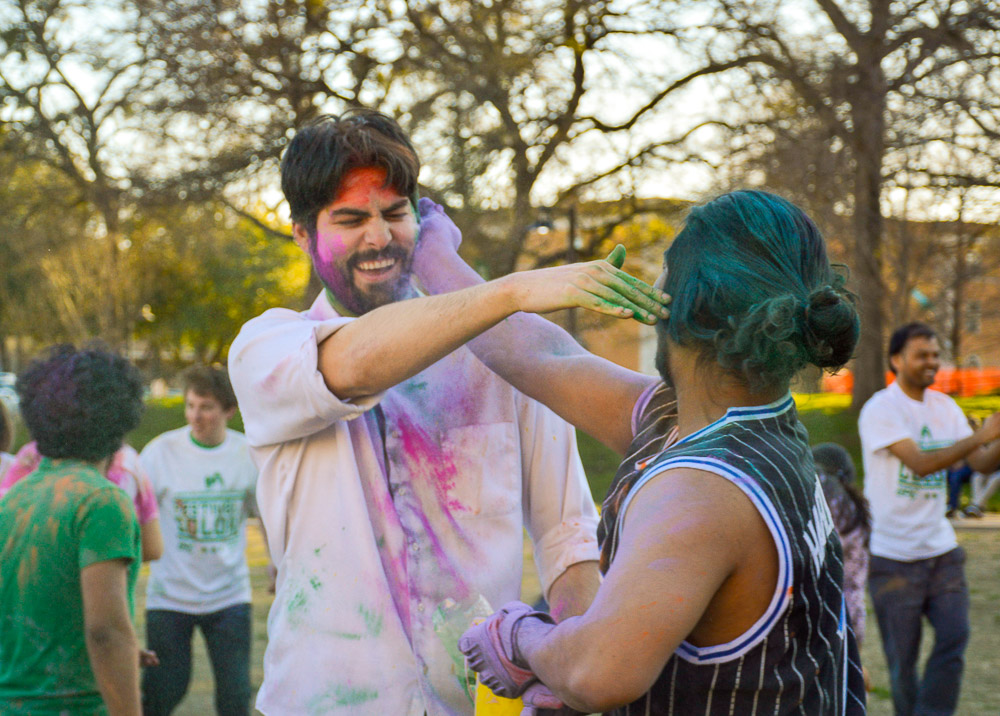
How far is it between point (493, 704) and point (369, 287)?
906mm

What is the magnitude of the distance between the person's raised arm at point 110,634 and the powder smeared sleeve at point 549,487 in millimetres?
1190

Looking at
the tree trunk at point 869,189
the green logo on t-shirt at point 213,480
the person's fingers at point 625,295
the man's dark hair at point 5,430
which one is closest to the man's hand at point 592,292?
the person's fingers at point 625,295

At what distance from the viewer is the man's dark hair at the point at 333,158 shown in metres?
2.14

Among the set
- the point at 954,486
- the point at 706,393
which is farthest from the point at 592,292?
the point at 954,486

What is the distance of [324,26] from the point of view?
13562 millimetres

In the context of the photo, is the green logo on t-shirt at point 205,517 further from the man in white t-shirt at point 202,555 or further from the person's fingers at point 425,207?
the person's fingers at point 425,207

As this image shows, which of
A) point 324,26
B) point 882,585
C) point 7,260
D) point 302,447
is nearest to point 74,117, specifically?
point 324,26

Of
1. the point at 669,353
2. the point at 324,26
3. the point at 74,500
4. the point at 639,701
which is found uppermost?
the point at 324,26

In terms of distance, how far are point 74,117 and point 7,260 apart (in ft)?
32.7

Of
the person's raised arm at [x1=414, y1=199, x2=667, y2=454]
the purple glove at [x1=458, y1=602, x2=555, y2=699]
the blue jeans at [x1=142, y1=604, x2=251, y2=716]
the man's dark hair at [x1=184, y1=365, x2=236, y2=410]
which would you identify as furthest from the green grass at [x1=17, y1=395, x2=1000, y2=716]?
the man's dark hair at [x1=184, y1=365, x2=236, y2=410]

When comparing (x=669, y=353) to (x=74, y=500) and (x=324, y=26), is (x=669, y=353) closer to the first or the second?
(x=74, y=500)

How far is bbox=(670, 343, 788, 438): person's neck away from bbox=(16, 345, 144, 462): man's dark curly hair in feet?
6.37

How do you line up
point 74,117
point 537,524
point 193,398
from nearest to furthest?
1. point 537,524
2. point 193,398
3. point 74,117

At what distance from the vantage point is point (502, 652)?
155cm
